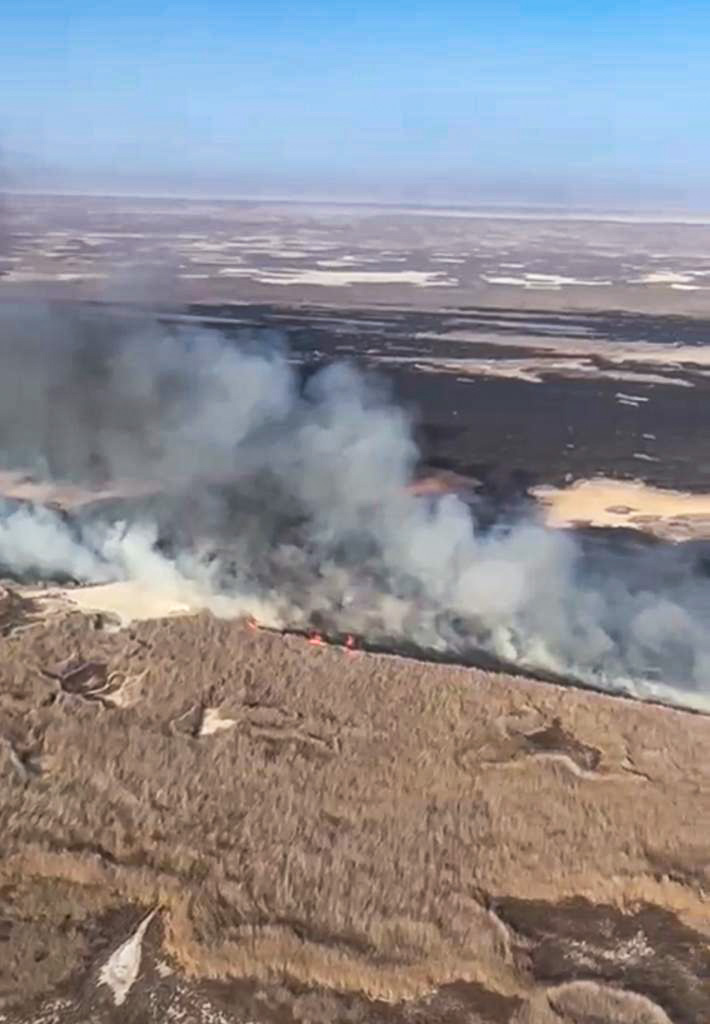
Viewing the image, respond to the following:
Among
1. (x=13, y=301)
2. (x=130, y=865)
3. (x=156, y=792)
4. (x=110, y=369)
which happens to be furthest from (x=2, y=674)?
(x=13, y=301)

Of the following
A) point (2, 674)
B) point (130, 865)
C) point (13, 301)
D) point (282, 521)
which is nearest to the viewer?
point (130, 865)

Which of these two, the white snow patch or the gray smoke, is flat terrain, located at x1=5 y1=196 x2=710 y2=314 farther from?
the white snow patch

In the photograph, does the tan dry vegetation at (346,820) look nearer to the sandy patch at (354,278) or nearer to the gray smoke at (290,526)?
the gray smoke at (290,526)

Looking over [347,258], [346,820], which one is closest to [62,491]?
[346,820]

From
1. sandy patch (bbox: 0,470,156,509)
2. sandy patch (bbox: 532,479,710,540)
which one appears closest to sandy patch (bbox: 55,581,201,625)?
sandy patch (bbox: 0,470,156,509)

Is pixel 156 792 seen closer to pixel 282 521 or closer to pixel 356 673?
pixel 356 673

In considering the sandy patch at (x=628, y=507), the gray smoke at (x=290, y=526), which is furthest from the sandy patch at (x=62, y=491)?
the sandy patch at (x=628, y=507)
